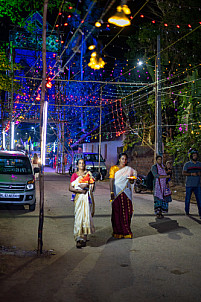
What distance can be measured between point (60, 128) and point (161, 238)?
32418 millimetres

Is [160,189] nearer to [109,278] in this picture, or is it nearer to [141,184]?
[109,278]

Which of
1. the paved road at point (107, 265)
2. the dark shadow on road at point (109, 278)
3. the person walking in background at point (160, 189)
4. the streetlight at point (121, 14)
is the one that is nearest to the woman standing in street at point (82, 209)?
the paved road at point (107, 265)

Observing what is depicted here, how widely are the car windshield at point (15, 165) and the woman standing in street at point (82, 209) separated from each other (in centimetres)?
518

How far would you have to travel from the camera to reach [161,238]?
776cm

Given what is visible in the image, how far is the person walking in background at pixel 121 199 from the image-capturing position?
7668mm

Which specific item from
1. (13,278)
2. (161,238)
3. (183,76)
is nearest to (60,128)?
(183,76)

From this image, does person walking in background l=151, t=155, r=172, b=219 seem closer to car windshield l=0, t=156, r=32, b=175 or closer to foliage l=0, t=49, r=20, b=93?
car windshield l=0, t=156, r=32, b=175

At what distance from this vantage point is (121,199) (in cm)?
777

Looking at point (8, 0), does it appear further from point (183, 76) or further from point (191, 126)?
point (183, 76)

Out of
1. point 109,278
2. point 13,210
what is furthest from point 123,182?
point 13,210

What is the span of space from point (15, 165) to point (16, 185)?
1.54 metres

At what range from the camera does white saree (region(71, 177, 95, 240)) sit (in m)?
6.90

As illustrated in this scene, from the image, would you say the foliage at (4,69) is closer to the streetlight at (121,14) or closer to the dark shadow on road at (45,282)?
the streetlight at (121,14)

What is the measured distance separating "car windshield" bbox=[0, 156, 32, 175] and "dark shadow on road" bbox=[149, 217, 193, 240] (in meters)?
4.94
